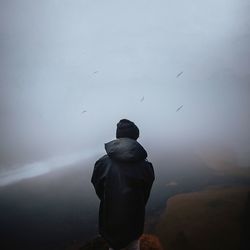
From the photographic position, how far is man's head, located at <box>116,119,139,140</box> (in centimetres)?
268

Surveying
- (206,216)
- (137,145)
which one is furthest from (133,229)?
(206,216)

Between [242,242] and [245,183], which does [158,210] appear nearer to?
[242,242]

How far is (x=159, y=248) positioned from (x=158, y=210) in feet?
28.4

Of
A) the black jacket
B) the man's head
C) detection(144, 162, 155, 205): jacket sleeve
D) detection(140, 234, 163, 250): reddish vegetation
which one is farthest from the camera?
detection(140, 234, 163, 250): reddish vegetation

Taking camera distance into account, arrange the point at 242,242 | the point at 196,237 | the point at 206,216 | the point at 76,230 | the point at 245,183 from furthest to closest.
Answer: the point at 245,183, the point at 76,230, the point at 206,216, the point at 196,237, the point at 242,242

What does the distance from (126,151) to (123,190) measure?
1.41ft

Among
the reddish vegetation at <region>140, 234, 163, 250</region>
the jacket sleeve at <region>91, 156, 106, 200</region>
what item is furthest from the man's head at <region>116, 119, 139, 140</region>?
the reddish vegetation at <region>140, 234, 163, 250</region>

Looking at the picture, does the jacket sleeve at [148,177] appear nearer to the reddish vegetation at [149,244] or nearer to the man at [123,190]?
the man at [123,190]

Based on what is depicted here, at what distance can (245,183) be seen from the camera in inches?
612

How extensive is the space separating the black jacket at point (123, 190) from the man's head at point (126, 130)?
0.38ft

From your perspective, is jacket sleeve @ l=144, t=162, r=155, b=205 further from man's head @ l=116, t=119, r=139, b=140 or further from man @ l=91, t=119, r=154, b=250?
man's head @ l=116, t=119, r=139, b=140

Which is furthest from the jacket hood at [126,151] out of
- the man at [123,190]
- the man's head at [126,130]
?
the man's head at [126,130]

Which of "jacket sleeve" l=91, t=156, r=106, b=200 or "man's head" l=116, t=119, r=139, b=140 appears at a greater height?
"man's head" l=116, t=119, r=139, b=140

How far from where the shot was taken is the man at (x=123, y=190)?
2.41 meters
